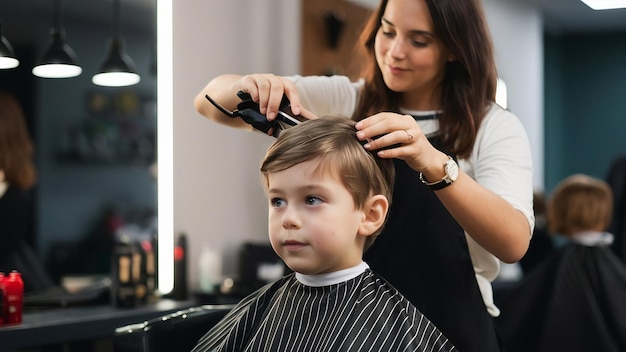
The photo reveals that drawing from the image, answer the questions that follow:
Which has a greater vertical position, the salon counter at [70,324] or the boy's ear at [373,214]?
the boy's ear at [373,214]

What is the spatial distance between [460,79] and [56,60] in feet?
5.97

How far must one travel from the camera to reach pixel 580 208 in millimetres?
4211

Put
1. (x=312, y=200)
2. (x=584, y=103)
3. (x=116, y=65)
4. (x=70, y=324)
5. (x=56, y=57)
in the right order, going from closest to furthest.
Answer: (x=312, y=200)
(x=70, y=324)
(x=56, y=57)
(x=116, y=65)
(x=584, y=103)

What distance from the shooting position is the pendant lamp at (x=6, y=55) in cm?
278

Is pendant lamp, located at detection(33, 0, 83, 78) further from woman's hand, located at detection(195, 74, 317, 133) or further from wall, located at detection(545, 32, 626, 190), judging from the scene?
wall, located at detection(545, 32, 626, 190)

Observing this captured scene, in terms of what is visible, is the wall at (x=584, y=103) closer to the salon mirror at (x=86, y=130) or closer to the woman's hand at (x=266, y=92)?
the salon mirror at (x=86, y=130)

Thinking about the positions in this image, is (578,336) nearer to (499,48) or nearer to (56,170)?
(56,170)

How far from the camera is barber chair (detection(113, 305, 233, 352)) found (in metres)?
1.51

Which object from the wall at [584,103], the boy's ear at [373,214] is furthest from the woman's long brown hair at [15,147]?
the wall at [584,103]

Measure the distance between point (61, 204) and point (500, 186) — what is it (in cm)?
205

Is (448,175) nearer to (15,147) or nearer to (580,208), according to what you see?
(15,147)

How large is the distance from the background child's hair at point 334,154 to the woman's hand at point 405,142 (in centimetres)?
9

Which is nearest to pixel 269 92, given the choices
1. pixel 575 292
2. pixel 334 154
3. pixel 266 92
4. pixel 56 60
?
pixel 266 92

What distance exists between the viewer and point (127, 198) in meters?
3.48
